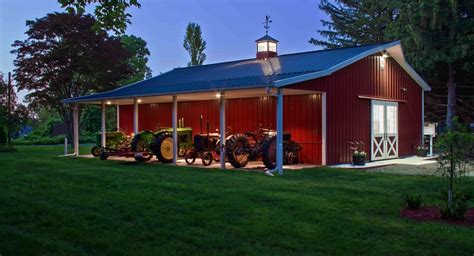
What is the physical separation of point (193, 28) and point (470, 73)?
18607mm

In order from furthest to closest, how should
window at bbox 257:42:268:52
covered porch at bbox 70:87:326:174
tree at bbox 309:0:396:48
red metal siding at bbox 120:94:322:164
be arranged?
tree at bbox 309:0:396:48, window at bbox 257:42:268:52, red metal siding at bbox 120:94:322:164, covered porch at bbox 70:87:326:174

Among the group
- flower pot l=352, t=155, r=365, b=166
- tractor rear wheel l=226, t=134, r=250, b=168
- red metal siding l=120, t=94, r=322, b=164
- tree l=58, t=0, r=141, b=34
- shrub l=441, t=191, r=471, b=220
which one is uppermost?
tree l=58, t=0, r=141, b=34

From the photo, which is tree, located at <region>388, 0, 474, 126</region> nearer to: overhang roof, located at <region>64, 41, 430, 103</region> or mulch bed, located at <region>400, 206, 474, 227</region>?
overhang roof, located at <region>64, 41, 430, 103</region>

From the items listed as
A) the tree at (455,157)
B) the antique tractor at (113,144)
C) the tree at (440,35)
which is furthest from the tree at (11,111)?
the tree at (455,157)

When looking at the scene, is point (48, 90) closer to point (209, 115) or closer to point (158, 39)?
point (209, 115)

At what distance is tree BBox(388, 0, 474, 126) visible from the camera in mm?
19516

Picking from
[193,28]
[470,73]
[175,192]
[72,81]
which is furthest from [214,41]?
[175,192]

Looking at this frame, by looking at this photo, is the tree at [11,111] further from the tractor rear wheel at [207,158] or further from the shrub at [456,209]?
the shrub at [456,209]

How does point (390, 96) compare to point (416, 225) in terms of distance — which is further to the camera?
point (390, 96)

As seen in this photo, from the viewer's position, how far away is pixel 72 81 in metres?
23.8

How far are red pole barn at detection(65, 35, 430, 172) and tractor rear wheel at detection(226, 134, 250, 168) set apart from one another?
54 centimetres

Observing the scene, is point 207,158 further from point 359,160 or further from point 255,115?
point 359,160

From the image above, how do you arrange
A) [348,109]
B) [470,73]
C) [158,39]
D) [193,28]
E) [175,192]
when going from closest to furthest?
1. [175,192]
2. [348,109]
3. [470,73]
4. [193,28]
5. [158,39]

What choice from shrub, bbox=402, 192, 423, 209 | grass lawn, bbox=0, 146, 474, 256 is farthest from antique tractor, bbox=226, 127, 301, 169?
shrub, bbox=402, 192, 423, 209
